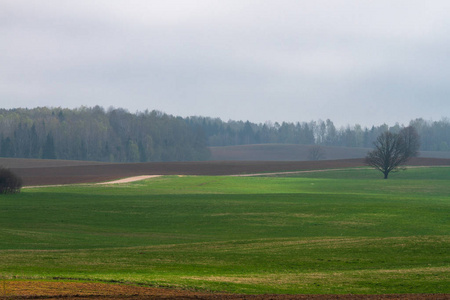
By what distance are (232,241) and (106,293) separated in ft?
46.2

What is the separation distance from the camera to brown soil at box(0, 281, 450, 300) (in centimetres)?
1480

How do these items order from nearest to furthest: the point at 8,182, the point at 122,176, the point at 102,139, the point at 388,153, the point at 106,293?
1. the point at 106,293
2. the point at 8,182
3. the point at 388,153
4. the point at 122,176
5. the point at 102,139

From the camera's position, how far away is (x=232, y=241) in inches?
1137

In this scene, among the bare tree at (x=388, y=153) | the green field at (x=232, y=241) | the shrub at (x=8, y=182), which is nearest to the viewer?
the green field at (x=232, y=241)

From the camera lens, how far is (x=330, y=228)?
35.4 m

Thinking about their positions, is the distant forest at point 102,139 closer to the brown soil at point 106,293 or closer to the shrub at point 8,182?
the shrub at point 8,182

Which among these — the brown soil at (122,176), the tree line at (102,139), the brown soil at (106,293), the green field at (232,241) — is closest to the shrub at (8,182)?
the green field at (232,241)

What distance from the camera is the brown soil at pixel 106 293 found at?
48.5ft

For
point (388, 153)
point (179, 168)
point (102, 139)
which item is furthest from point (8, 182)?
point (102, 139)

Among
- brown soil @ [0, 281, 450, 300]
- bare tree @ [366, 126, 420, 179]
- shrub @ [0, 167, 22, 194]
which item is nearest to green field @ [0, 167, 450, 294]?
brown soil @ [0, 281, 450, 300]

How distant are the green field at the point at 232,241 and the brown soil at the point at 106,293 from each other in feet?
3.02

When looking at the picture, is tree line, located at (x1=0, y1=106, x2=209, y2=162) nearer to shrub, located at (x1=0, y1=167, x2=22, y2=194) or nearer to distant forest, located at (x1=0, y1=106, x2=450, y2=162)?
distant forest, located at (x1=0, y1=106, x2=450, y2=162)

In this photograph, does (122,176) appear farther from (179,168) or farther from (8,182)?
(8,182)

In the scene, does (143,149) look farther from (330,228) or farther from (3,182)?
(330,228)
